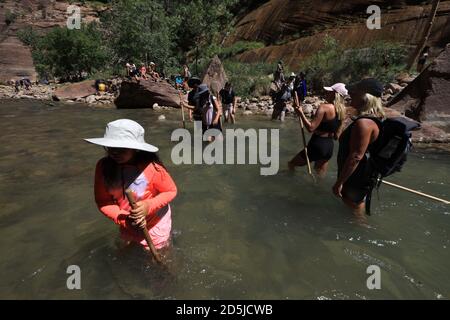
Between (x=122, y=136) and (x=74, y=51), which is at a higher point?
(x=74, y=51)

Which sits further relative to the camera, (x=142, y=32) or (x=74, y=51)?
(x=74, y=51)

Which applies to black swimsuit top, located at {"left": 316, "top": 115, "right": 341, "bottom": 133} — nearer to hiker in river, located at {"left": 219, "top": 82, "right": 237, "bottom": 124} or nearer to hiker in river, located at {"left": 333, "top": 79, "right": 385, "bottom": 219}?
hiker in river, located at {"left": 333, "top": 79, "right": 385, "bottom": 219}

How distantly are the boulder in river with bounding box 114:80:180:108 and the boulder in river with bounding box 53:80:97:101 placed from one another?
604 cm

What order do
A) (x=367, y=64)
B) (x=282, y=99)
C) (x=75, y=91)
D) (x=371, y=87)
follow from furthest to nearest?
(x=75, y=91), (x=367, y=64), (x=282, y=99), (x=371, y=87)

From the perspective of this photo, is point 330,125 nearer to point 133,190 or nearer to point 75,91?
point 133,190

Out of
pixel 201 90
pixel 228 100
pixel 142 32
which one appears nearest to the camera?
pixel 201 90

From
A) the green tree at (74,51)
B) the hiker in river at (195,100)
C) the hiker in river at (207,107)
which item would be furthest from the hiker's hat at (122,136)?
the green tree at (74,51)

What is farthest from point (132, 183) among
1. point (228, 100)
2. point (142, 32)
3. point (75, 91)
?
point (142, 32)

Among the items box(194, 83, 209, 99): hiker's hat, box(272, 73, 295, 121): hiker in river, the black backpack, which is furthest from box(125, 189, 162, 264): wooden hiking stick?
box(272, 73, 295, 121): hiker in river

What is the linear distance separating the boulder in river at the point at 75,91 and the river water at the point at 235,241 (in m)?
16.9

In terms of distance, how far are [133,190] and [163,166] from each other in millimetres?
338

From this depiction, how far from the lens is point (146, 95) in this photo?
673 inches
